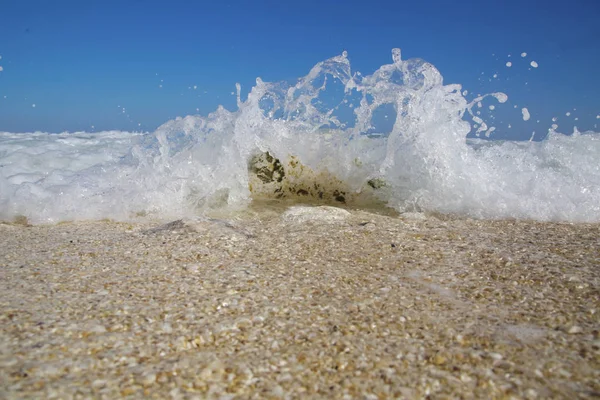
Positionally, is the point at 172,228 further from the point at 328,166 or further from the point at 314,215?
the point at 328,166

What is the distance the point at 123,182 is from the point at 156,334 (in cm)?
317

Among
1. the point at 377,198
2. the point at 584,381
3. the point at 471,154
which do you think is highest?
the point at 471,154

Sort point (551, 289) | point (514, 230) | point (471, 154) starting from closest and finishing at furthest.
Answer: point (551, 289), point (514, 230), point (471, 154)

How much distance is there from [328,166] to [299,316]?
3525mm

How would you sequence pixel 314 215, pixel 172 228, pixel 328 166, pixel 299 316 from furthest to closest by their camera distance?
pixel 328 166 < pixel 314 215 < pixel 172 228 < pixel 299 316

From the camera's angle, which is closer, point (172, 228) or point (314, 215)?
point (172, 228)

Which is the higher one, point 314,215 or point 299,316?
point 314,215

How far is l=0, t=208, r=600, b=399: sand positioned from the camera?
130 cm

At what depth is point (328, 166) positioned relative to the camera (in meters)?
5.16

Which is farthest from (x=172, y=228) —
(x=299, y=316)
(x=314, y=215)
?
(x=299, y=316)

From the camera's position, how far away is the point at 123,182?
4.43 metres

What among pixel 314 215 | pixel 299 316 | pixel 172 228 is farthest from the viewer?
pixel 314 215

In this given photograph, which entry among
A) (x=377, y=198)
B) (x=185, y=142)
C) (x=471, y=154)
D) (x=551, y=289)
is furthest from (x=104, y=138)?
(x=551, y=289)

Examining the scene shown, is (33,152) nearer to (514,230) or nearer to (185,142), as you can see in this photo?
(185,142)
